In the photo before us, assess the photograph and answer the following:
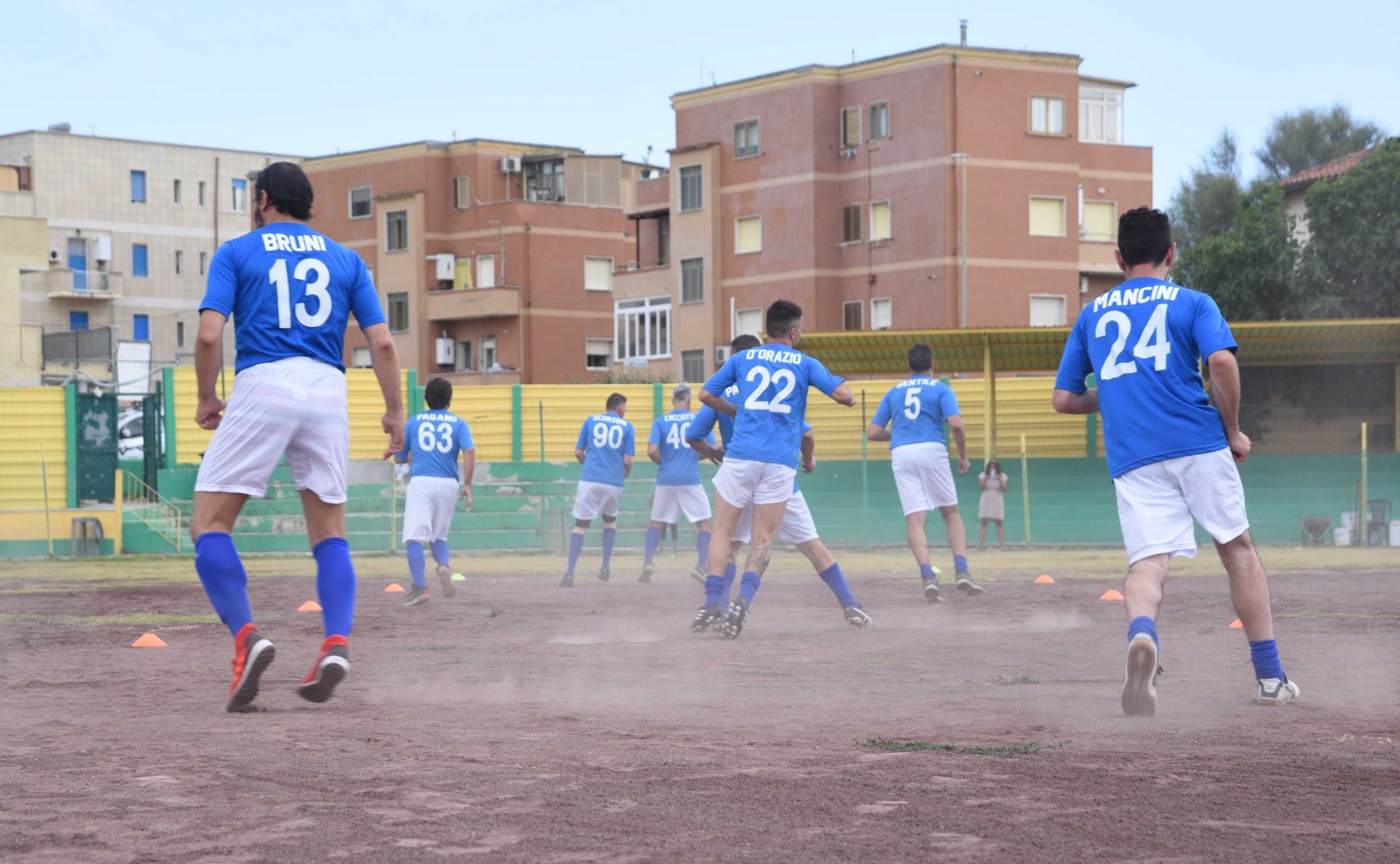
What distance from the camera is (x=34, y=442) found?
86.2 feet

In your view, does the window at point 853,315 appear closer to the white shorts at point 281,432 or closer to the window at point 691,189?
the window at point 691,189

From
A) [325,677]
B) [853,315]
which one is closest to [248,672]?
[325,677]

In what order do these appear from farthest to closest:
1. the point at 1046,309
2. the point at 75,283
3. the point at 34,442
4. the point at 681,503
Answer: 1. the point at 75,283
2. the point at 1046,309
3. the point at 34,442
4. the point at 681,503

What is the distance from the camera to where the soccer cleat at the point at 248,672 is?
5.73 metres

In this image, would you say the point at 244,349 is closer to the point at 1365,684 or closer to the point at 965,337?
the point at 1365,684

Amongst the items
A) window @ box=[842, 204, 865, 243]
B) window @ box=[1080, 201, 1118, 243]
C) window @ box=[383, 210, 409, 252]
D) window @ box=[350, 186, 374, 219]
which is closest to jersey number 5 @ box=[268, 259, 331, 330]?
window @ box=[842, 204, 865, 243]

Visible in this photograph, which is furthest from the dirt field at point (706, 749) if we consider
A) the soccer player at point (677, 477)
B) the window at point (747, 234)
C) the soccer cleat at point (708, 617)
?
the window at point (747, 234)

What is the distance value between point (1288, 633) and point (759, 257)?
146ft

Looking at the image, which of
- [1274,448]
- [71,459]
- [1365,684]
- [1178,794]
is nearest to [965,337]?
[1274,448]

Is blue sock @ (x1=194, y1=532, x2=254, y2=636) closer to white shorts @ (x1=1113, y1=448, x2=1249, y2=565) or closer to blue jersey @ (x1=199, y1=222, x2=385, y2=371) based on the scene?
blue jersey @ (x1=199, y1=222, x2=385, y2=371)

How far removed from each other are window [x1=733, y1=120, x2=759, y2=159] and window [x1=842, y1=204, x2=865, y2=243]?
395 cm

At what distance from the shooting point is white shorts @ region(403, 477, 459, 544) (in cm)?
1364

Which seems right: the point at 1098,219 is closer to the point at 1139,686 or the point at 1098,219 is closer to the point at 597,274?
the point at 597,274

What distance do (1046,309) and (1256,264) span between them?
21.4 ft
